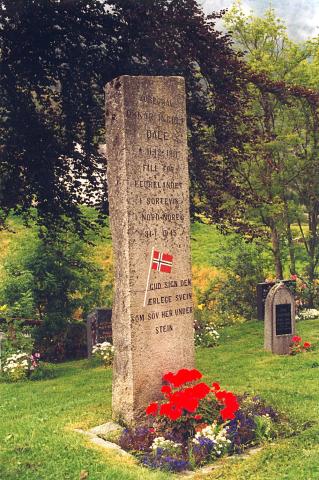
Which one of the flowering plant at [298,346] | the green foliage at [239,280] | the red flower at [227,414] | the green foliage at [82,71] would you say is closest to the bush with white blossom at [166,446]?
the red flower at [227,414]

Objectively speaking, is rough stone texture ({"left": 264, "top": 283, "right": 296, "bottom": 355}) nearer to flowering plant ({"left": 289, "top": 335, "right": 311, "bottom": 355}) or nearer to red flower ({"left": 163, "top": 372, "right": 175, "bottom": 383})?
flowering plant ({"left": 289, "top": 335, "right": 311, "bottom": 355})

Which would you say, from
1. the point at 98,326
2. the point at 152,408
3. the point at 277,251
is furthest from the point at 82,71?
the point at 277,251

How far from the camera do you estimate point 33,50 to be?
12688mm

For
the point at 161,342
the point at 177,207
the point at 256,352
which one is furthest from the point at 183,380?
the point at 256,352

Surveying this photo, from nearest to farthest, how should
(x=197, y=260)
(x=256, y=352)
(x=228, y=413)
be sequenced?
1. (x=228, y=413)
2. (x=256, y=352)
3. (x=197, y=260)

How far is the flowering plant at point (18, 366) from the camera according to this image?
12484mm

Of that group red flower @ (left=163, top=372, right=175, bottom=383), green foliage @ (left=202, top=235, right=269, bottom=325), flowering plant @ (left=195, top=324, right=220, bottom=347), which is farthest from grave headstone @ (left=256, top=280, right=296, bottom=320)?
red flower @ (left=163, top=372, right=175, bottom=383)

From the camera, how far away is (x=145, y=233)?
7883 millimetres

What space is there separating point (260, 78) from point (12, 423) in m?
10.1

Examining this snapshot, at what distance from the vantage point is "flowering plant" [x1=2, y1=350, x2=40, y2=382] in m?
12.5

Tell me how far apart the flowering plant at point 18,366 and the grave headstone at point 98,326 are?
2.00 metres

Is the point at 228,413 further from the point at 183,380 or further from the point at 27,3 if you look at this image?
the point at 27,3

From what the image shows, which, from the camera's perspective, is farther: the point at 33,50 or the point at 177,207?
the point at 33,50

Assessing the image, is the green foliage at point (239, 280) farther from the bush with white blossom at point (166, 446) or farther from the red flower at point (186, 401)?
the bush with white blossom at point (166, 446)
